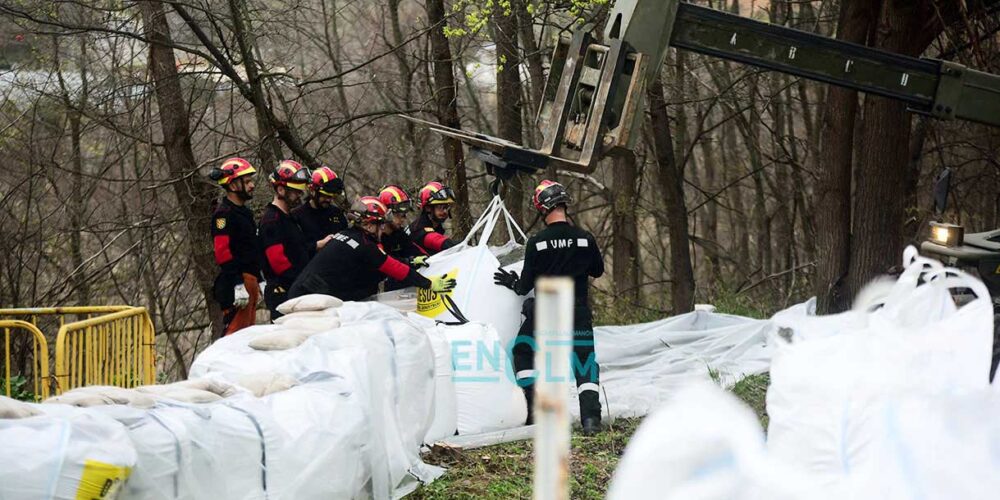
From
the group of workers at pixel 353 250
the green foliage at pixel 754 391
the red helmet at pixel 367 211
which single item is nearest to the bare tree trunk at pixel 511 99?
the group of workers at pixel 353 250

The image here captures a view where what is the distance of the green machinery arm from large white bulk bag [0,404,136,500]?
12.6ft

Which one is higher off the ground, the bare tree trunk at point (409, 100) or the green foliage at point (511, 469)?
the bare tree trunk at point (409, 100)

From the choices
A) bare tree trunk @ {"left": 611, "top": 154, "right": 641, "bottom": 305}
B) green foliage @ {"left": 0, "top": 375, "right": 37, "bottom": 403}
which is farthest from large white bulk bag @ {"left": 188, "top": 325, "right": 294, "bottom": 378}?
bare tree trunk @ {"left": 611, "top": 154, "right": 641, "bottom": 305}

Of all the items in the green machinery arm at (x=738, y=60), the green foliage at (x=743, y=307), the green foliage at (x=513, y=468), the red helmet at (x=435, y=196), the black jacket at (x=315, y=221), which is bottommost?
the green foliage at (x=513, y=468)

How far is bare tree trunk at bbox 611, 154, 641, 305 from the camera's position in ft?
52.6

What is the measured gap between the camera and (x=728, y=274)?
75.9 ft

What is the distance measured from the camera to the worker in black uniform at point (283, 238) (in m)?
9.46

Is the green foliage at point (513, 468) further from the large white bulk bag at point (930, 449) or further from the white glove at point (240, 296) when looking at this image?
the large white bulk bag at point (930, 449)

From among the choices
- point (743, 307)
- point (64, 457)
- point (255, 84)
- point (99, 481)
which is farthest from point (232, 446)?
point (743, 307)

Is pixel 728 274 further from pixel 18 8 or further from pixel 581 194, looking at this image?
pixel 18 8

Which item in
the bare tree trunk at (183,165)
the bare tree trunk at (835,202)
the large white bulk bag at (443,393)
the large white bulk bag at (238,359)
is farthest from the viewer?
the bare tree trunk at (183,165)

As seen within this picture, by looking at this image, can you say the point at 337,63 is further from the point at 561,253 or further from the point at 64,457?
the point at 64,457

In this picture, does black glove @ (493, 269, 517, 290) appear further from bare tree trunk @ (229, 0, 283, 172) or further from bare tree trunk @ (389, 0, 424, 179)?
bare tree trunk @ (389, 0, 424, 179)

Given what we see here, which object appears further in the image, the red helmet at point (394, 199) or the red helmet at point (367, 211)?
the red helmet at point (394, 199)
